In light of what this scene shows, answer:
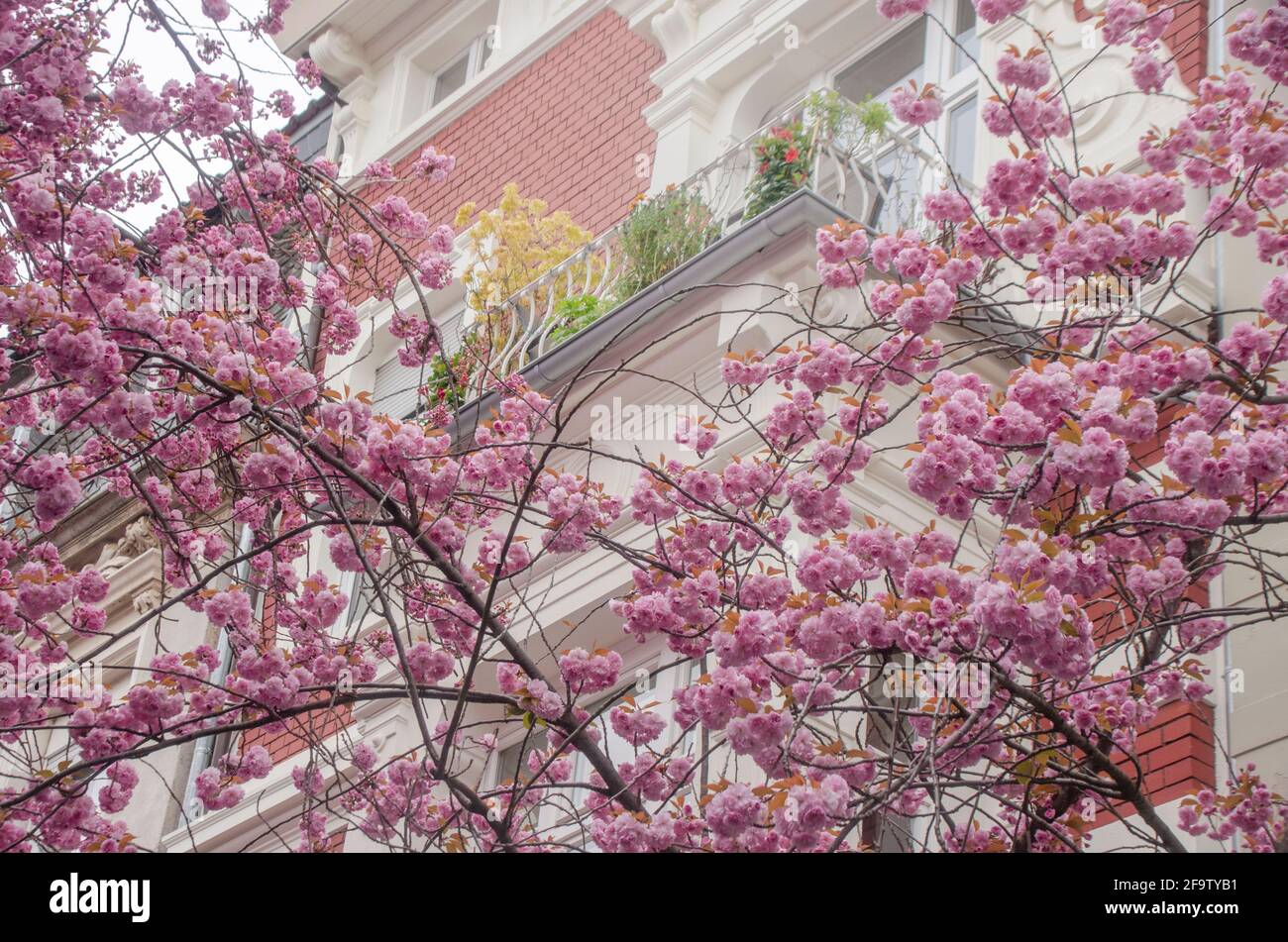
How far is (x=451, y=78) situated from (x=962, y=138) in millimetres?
7616

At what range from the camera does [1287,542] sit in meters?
7.01

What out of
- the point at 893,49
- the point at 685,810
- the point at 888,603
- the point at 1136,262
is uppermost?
the point at 893,49

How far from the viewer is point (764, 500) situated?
6.11 m

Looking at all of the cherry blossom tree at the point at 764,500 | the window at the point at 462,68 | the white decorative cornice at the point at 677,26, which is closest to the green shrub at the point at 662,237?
the cherry blossom tree at the point at 764,500

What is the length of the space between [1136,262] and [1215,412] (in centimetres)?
120

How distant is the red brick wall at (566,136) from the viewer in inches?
496

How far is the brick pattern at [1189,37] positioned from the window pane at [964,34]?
1.56m

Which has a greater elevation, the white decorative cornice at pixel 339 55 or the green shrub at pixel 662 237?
the white decorative cornice at pixel 339 55

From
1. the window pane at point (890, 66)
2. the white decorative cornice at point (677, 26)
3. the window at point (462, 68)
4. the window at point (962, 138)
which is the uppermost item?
the window at point (462, 68)

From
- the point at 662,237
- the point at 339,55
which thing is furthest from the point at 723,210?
the point at 339,55

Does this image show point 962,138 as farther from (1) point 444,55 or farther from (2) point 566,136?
(1) point 444,55

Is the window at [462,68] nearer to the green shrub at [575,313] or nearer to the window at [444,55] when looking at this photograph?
the window at [444,55]
